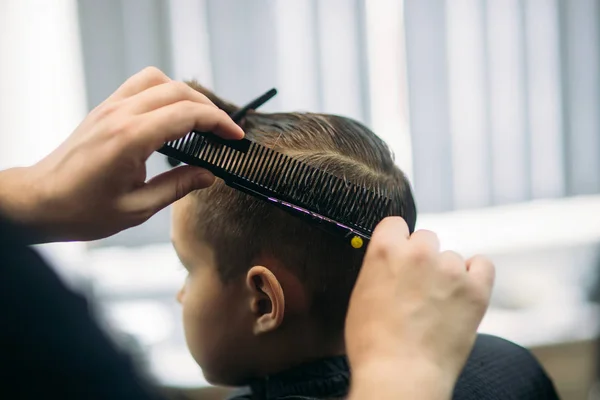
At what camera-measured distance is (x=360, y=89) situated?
1.60 metres

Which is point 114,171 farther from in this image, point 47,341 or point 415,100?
point 415,100

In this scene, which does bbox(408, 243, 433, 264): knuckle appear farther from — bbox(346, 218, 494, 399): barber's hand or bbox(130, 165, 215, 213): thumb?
bbox(130, 165, 215, 213): thumb

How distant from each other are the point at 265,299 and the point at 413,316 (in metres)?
0.27

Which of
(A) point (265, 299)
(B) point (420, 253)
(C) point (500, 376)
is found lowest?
(C) point (500, 376)

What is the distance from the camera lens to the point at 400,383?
41 cm

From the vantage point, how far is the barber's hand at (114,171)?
48 cm

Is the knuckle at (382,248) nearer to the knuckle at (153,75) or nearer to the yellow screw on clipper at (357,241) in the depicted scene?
the yellow screw on clipper at (357,241)

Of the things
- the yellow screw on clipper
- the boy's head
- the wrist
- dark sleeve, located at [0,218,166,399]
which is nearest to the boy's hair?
the boy's head

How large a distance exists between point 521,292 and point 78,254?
1115 mm

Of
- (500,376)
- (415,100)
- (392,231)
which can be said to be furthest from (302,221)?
(415,100)

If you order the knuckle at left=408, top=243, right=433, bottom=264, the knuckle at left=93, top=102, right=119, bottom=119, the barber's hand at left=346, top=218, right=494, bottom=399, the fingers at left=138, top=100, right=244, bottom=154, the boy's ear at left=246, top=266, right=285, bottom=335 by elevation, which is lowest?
the boy's ear at left=246, top=266, right=285, bottom=335

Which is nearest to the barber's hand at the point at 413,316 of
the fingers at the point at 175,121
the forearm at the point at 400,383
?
the forearm at the point at 400,383

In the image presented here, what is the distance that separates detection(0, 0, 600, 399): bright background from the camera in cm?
146

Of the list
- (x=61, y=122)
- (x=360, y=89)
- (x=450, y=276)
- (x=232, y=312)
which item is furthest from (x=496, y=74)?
(x=450, y=276)
